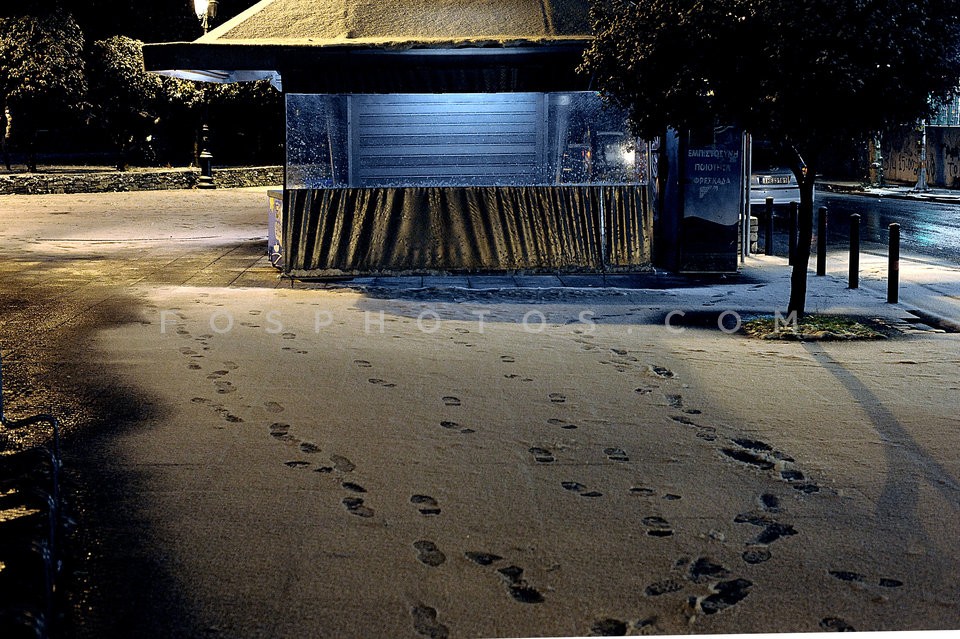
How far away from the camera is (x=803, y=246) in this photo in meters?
10.6

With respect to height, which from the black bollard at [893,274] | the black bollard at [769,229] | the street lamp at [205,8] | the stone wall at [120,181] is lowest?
the black bollard at [893,274]

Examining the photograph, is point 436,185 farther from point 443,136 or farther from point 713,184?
point 713,184

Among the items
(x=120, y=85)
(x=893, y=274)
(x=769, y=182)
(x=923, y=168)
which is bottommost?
(x=893, y=274)

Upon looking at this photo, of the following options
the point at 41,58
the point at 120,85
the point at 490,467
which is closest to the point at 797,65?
the point at 490,467

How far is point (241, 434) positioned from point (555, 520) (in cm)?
232

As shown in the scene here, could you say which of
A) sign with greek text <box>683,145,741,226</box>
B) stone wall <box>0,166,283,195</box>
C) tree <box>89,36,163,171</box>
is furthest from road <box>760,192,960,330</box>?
tree <box>89,36,163,171</box>

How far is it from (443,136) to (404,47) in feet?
9.33

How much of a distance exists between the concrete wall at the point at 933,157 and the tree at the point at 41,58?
2536cm

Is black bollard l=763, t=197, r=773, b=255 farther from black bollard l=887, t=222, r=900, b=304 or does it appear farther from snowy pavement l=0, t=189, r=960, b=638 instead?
snowy pavement l=0, t=189, r=960, b=638

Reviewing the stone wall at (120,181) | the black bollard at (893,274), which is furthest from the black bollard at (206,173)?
the black bollard at (893,274)

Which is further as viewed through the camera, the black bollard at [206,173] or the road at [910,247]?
the black bollard at [206,173]

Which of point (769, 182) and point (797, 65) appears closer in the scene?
point (797, 65)

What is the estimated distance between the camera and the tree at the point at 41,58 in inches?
1332

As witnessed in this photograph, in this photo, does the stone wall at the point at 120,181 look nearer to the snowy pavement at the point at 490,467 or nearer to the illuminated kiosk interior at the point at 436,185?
the illuminated kiosk interior at the point at 436,185
